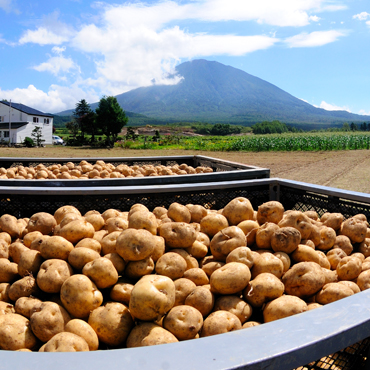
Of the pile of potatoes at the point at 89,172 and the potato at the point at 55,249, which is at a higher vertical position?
the pile of potatoes at the point at 89,172

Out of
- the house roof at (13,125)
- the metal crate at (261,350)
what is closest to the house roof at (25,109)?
the house roof at (13,125)

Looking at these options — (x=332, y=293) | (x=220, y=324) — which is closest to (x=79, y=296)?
(x=220, y=324)

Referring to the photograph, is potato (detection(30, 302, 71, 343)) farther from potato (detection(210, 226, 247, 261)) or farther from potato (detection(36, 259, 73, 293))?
potato (detection(210, 226, 247, 261))


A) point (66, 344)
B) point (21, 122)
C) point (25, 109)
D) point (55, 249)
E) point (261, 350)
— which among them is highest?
point (25, 109)

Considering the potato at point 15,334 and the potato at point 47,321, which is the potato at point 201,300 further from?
the potato at point 15,334

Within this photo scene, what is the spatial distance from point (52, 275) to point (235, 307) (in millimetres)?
1158

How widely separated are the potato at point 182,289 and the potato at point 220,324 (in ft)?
0.92

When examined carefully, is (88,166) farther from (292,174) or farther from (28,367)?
(292,174)

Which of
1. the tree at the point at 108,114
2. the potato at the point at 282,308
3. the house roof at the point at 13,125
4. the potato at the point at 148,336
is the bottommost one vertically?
the potato at the point at 148,336

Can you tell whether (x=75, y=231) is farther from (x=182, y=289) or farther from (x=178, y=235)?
(x=182, y=289)

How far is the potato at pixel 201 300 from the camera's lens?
2.16 meters

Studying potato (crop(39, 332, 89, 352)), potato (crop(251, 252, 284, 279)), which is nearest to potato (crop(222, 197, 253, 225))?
potato (crop(251, 252, 284, 279))

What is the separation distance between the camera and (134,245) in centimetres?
232

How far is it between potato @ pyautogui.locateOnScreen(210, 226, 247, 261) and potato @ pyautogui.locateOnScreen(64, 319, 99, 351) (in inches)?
44.0
